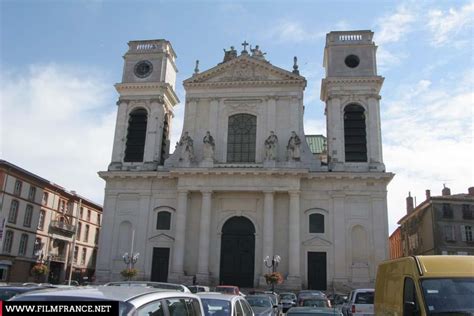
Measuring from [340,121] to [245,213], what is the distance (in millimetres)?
10653

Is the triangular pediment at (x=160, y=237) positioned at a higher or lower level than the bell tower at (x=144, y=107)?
lower

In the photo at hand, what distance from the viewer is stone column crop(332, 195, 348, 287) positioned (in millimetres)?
33062

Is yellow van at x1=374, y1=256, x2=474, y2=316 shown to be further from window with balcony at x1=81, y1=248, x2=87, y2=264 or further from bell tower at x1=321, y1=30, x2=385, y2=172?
window with balcony at x1=81, y1=248, x2=87, y2=264

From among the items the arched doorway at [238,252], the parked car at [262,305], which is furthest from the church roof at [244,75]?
the parked car at [262,305]

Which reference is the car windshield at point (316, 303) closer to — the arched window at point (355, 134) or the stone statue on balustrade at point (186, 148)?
the stone statue on balustrade at point (186, 148)

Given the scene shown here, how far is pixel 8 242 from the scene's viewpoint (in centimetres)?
3906

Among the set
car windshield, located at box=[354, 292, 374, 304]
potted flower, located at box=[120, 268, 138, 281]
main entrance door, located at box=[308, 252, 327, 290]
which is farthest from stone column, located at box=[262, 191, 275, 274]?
car windshield, located at box=[354, 292, 374, 304]

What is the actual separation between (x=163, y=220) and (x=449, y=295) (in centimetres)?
3031

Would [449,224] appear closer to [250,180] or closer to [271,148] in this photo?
[271,148]

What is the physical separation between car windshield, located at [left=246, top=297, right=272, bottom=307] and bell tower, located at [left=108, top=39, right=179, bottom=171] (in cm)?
2235

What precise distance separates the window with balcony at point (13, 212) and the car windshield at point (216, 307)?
118 feet

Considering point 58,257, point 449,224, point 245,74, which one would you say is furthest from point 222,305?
point 449,224

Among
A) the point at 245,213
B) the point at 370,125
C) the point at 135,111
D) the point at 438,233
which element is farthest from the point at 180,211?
the point at 438,233

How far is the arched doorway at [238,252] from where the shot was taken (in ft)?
112
